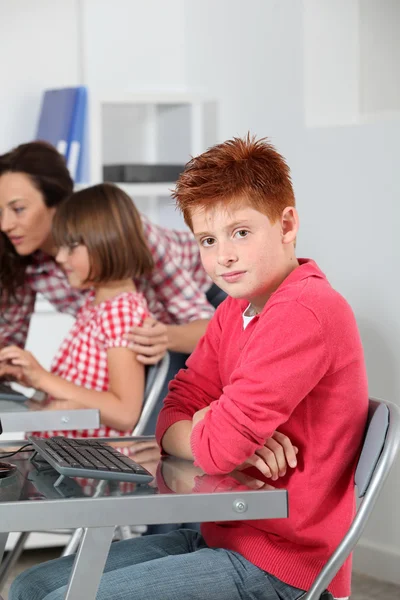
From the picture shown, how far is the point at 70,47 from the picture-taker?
13.1 feet

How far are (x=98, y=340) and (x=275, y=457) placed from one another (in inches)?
41.8

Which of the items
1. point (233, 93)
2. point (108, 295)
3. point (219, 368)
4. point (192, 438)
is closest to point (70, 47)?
point (233, 93)

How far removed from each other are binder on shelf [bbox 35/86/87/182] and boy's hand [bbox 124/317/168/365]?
1.64 metres

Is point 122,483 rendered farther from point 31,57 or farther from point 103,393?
point 31,57

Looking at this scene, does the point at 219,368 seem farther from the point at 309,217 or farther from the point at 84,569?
the point at 309,217

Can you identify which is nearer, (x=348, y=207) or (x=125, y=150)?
(x=348, y=207)

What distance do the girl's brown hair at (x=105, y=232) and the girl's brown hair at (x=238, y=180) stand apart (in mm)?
853

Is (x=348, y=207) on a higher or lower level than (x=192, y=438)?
higher

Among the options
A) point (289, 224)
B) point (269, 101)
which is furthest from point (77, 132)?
point (289, 224)

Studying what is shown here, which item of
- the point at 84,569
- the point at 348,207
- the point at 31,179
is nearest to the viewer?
the point at 84,569

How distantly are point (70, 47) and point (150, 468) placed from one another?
9.70 feet

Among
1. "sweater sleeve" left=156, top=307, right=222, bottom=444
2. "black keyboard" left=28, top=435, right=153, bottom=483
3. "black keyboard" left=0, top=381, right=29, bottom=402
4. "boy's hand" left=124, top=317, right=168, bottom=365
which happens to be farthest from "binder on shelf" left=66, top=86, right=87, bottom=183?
"black keyboard" left=28, top=435, right=153, bottom=483

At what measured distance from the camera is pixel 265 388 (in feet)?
4.27

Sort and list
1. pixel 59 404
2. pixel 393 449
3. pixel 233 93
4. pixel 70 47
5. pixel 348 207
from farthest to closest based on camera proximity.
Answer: pixel 70 47 → pixel 233 93 → pixel 348 207 → pixel 59 404 → pixel 393 449
